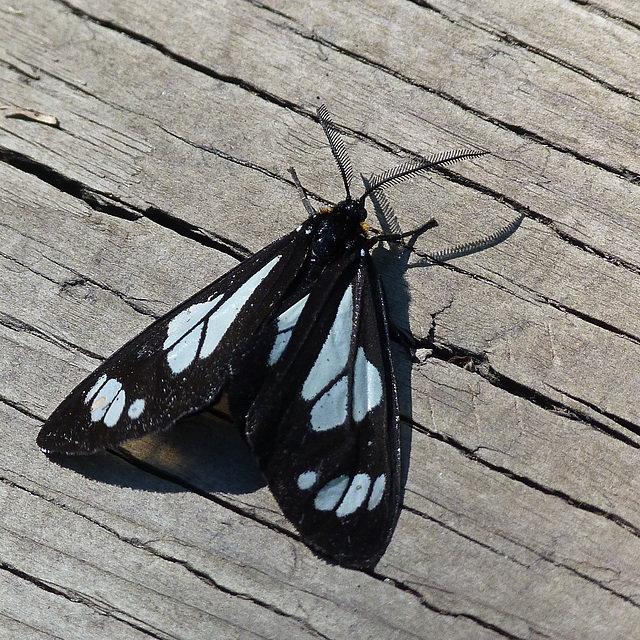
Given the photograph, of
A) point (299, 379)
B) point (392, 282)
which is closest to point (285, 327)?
point (299, 379)

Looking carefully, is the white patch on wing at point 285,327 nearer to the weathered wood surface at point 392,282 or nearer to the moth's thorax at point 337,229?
the moth's thorax at point 337,229

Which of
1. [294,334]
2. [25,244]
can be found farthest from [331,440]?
[25,244]

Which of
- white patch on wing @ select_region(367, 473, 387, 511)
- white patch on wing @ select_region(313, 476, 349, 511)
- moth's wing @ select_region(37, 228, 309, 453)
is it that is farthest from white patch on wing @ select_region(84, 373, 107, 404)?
white patch on wing @ select_region(367, 473, 387, 511)

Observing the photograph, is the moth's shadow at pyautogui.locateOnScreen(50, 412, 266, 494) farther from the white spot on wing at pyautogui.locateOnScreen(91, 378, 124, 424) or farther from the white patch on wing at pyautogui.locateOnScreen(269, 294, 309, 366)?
the white patch on wing at pyautogui.locateOnScreen(269, 294, 309, 366)

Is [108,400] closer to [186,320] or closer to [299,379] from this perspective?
[186,320]

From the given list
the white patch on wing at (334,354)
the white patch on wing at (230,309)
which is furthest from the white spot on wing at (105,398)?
the white patch on wing at (334,354)

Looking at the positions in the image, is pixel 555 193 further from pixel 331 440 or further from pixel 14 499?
pixel 14 499

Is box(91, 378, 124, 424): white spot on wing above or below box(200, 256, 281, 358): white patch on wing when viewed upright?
below
